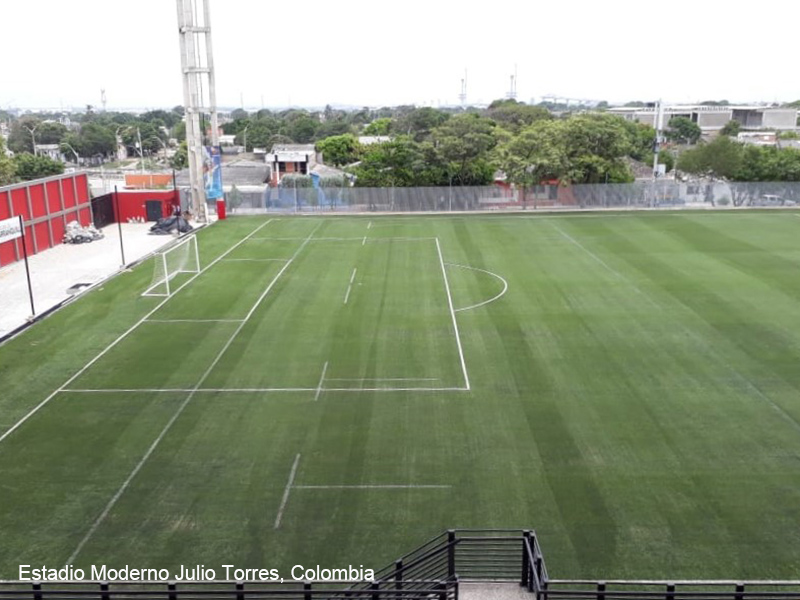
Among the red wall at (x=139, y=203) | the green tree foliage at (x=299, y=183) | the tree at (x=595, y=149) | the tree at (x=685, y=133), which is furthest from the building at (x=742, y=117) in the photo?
the red wall at (x=139, y=203)

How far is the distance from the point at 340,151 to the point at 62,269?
74322 millimetres

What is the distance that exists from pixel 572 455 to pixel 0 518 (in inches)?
481

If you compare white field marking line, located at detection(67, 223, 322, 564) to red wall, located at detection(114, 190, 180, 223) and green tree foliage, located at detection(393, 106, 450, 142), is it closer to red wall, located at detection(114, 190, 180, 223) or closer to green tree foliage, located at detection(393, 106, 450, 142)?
red wall, located at detection(114, 190, 180, 223)

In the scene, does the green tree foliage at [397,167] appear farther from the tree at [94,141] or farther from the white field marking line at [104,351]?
the tree at [94,141]

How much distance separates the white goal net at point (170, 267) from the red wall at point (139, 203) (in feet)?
42.2

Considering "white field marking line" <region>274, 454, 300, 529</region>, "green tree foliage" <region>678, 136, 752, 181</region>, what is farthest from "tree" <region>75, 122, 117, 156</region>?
"white field marking line" <region>274, 454, 300, 529</region>

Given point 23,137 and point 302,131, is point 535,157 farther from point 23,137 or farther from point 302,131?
point 23,137

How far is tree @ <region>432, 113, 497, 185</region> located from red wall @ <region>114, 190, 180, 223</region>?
2254cm

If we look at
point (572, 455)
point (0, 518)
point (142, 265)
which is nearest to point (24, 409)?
point (0, 518)

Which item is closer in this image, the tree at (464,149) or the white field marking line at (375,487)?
the white field marking line at (375,487)

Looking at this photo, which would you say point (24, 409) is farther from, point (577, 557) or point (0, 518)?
point (577, 557)

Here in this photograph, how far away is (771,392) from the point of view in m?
20.1

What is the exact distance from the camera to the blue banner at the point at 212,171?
4962 cm

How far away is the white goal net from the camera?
31.9 m
